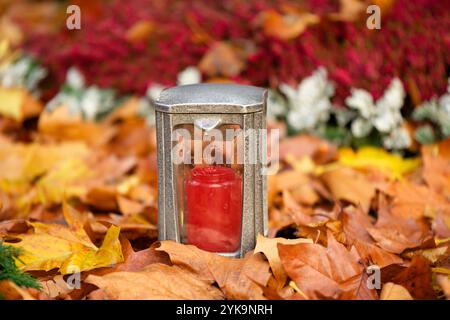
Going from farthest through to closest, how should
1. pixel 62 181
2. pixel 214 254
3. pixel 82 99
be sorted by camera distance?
pixel 82 99 < pixel 62 181 < pixel 214 254

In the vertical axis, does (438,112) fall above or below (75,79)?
below

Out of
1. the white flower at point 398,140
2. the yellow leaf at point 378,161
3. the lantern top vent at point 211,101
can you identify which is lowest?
the yellow leaf at point 378,161

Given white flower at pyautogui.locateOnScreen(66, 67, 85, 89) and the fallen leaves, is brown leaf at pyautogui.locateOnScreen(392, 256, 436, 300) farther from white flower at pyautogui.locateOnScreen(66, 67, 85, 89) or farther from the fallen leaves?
white flower at pyautogui.locateOnScreen(66, 67, 85, 89)

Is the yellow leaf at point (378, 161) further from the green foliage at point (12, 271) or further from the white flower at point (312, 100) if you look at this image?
the green foliage at point (12, 271)

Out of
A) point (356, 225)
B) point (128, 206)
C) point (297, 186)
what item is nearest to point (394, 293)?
point (356, 225)

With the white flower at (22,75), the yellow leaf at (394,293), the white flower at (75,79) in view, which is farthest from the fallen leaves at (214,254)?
the white flower at (22,75)

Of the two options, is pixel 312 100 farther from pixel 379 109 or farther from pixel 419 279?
pixel 419 279

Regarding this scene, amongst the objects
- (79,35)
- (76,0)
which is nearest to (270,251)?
(79,35)

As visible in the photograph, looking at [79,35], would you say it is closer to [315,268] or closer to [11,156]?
[11,156]

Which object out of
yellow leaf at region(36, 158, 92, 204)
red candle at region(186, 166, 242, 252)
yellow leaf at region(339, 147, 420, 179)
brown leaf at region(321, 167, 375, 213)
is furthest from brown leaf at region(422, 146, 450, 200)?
yellow leaf at region(36, 158, 92, 204)
